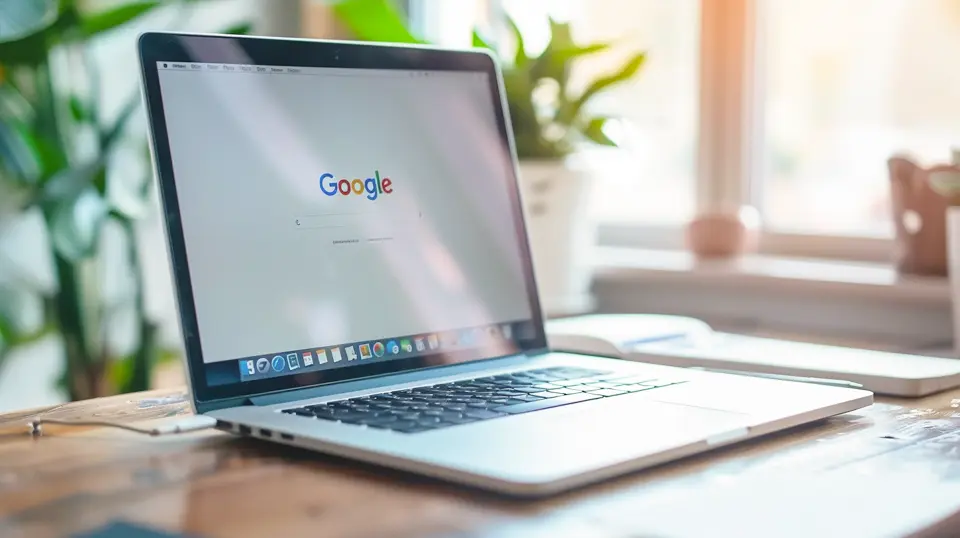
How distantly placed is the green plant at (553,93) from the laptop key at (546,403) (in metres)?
0.82

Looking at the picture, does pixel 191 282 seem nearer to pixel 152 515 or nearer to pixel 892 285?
pixel 152 515

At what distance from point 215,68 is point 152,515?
0.38 m

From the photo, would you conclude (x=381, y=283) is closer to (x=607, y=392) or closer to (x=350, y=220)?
(x=350, y=220)

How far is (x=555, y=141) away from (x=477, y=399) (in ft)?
2.87

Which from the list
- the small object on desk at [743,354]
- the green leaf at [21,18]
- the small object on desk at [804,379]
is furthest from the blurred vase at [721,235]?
the green leaf at [21,18]

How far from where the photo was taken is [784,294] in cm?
158

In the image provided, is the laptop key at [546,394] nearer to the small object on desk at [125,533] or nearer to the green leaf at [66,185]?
the small object on desk at [125,533]

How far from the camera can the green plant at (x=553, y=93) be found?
158 centimetres

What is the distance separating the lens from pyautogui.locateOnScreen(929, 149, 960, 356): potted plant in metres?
1.16

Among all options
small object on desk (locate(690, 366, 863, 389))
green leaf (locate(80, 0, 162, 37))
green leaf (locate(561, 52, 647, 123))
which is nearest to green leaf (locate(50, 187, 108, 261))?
green leaf (locate(80, 0, 162, 37))

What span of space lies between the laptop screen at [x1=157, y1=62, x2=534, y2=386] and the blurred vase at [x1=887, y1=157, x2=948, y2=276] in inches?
23.0

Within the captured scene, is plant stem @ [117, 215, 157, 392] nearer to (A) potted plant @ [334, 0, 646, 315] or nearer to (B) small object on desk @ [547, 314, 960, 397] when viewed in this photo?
(A) potted plant @ [334, 0, 646, 315]

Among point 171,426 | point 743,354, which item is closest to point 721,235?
point 743,354

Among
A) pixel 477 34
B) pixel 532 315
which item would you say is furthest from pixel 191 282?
pixel 477 34
